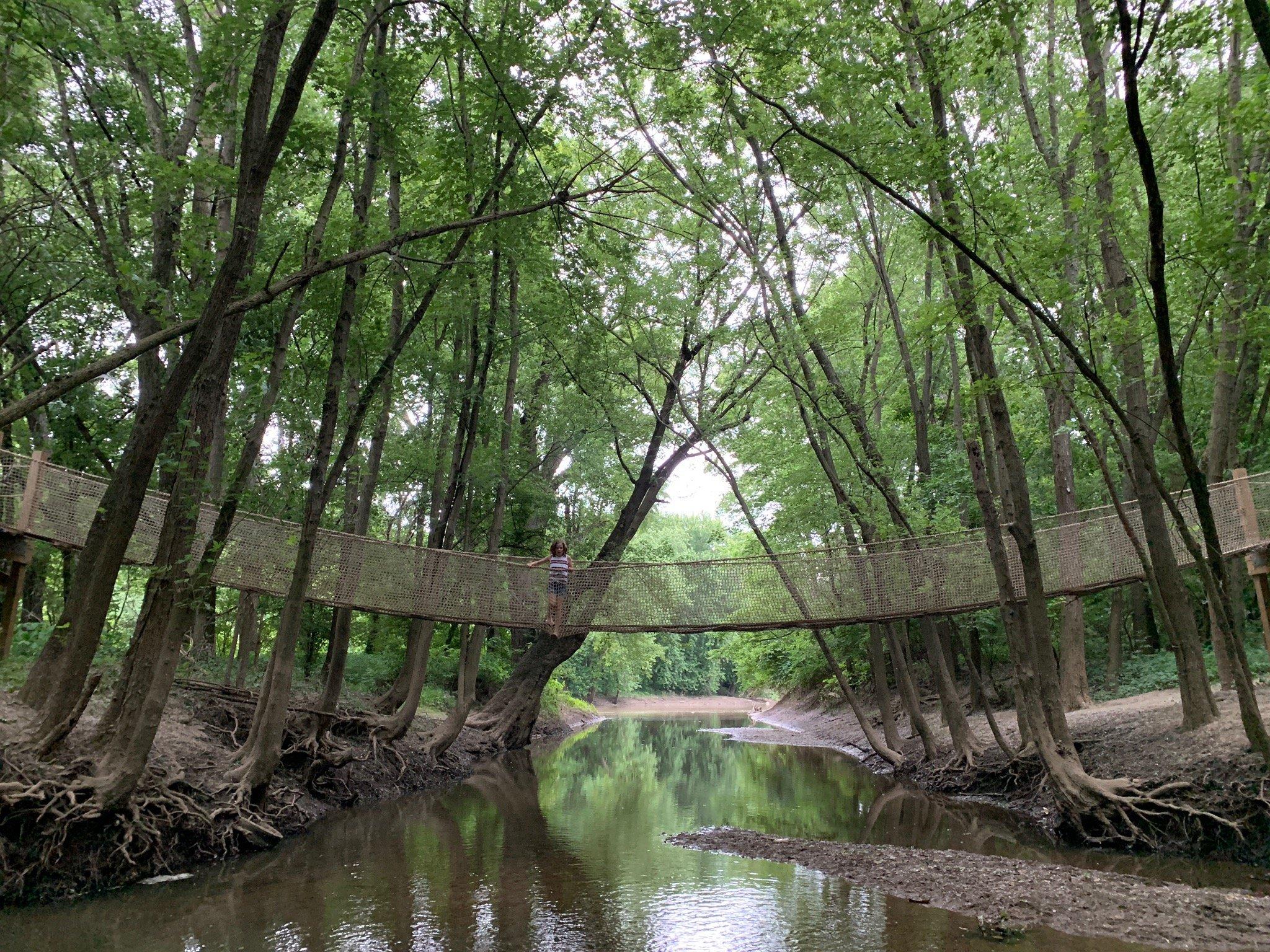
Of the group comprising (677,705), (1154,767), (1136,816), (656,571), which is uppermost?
(656,571)

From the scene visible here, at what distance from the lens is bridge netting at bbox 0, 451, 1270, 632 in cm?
630

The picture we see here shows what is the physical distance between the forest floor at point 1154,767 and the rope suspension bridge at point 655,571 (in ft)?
4.08

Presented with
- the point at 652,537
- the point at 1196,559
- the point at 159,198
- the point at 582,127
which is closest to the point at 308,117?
the point at 582,127

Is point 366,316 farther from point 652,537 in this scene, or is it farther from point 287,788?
point 652,537

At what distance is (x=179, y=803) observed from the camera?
520 cm

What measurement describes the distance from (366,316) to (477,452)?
2.37 metres

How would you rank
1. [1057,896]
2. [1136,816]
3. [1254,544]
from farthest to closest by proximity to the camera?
[1254,544]
[1136,816]
[1057,896]

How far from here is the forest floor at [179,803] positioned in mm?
4453

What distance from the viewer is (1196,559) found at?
498cm

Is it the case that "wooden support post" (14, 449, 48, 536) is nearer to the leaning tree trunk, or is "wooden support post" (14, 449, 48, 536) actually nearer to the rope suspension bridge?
the rope suspension bridge

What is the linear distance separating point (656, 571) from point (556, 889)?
12.2 feet

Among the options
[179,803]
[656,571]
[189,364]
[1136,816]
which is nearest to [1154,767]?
[1136,816]

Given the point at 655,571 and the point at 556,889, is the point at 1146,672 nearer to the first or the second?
the point at 655,571

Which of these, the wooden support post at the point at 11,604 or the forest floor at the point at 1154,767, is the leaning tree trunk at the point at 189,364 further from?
the forest floor at the point at 1154,767
